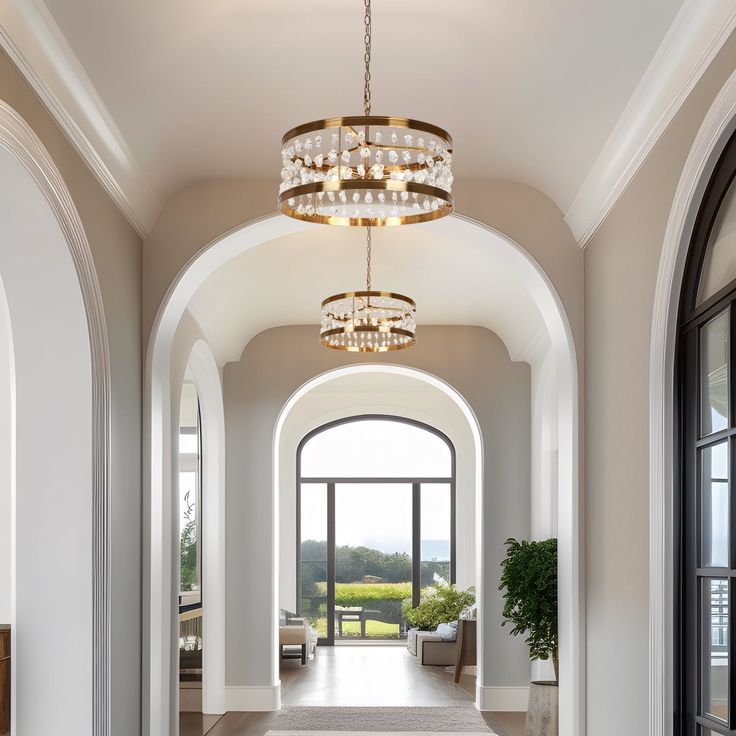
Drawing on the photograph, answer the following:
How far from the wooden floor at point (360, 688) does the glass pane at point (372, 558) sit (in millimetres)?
883

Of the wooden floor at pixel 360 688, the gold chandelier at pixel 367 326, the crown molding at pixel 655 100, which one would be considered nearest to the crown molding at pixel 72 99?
the gold chandelier at pixel 367 326

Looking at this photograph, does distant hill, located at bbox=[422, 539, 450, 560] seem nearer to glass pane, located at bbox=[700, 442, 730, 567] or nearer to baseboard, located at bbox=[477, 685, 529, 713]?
baseboard, located at bbox=[477, 685, 529, 713]

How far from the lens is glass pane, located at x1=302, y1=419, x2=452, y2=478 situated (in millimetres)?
13680

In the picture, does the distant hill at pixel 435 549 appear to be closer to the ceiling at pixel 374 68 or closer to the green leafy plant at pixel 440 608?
the green leafy plant at pixel 440 608

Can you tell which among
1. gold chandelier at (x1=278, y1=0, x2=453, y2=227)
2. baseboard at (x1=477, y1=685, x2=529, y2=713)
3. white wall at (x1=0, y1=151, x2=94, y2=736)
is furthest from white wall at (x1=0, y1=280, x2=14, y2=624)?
baseboard at (x1=477, y1=685, x2=529, y2=713)

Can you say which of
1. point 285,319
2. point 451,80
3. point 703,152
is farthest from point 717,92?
point 285,319

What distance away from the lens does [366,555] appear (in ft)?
44.4

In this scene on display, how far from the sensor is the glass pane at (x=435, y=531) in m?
13.5

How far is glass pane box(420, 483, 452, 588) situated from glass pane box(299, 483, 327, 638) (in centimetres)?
130

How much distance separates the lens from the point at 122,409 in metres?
4.55

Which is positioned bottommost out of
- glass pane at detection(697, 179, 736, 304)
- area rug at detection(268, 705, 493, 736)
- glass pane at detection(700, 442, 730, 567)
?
area rug at detection(268, 705, 493, 736)

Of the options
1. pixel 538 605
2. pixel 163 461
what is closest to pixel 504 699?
pixel 538 605

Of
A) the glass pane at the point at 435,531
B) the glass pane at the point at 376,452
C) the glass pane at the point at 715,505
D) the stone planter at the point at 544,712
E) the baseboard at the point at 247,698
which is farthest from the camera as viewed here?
the glass pane at the point at 376,452

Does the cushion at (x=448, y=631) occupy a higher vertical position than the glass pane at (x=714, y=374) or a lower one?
lower
